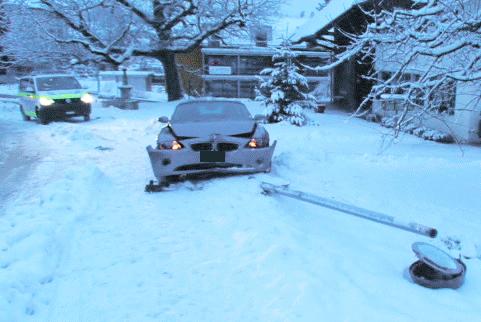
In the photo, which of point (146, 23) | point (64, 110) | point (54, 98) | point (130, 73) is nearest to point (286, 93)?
point (64, 110)

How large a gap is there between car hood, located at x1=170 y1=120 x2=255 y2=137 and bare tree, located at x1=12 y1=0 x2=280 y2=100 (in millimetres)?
14797

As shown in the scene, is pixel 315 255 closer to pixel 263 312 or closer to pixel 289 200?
pixel 263 312

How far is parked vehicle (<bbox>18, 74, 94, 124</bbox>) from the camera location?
1747 cm

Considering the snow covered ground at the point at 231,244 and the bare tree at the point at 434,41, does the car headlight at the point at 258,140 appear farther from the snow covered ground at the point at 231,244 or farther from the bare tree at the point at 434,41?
the bare tree at the point at 434,41

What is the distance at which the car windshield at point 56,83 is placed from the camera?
719 inches

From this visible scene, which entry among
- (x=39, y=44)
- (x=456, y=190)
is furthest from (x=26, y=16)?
(x=456, y=190)

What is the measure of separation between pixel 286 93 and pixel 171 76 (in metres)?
10.4

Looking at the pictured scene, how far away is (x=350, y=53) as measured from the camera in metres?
6.83

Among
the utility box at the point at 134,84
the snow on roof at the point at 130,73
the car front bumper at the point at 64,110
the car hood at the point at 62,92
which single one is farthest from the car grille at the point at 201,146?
the snow on roof at the point at 130,73

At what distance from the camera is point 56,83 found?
18.6 metres

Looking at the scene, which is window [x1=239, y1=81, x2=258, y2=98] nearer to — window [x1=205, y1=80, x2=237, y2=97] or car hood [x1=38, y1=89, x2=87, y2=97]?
window [x1=205, y1=80, x2=237, y2=97]

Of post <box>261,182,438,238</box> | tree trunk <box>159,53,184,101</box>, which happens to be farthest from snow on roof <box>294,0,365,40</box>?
post <box>261,182,438,238</box>

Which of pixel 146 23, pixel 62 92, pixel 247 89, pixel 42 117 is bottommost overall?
pixel 42 117

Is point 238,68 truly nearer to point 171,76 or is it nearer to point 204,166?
point 171,76
